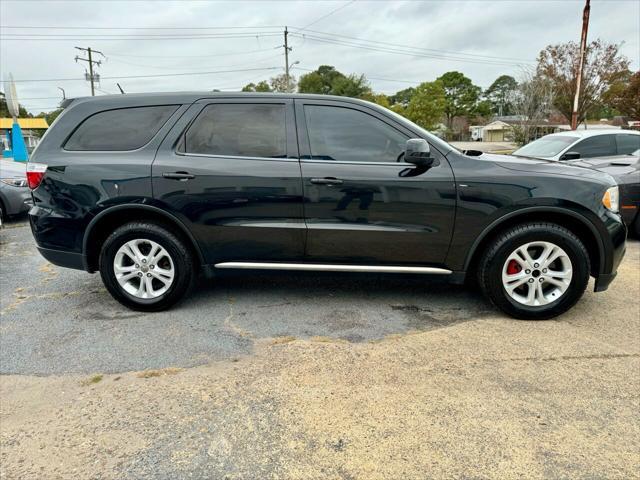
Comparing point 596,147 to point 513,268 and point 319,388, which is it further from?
point 319,388

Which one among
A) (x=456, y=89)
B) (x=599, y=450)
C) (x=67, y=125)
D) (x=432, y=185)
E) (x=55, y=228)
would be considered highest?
(x=456, y=89)

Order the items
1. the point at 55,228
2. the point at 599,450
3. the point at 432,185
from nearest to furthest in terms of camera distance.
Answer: the point at 599,450 → the point at 432,185 → the point at 55,228

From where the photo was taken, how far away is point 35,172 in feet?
12.4

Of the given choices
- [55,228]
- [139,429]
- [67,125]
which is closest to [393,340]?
[139,429]

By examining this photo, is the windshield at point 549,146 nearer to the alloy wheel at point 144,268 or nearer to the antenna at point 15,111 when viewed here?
the alloy wheel at point 144,268

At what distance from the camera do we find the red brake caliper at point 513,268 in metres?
3.60

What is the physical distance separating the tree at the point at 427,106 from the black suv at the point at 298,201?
174 ft

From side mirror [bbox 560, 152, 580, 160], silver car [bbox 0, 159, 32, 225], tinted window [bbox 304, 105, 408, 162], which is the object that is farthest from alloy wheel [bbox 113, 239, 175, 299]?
side mirror [bbox 560, 152, 580, 160]

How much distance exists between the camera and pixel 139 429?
2.32 metres

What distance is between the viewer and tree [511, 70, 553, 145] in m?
29.6

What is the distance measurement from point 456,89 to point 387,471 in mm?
97371

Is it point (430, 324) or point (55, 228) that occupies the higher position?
point (55, 228)

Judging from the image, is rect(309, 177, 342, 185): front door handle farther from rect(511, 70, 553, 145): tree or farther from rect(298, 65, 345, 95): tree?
rect(298, 65, 345, 95): tree

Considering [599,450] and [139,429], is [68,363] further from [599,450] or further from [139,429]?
[599,450]
